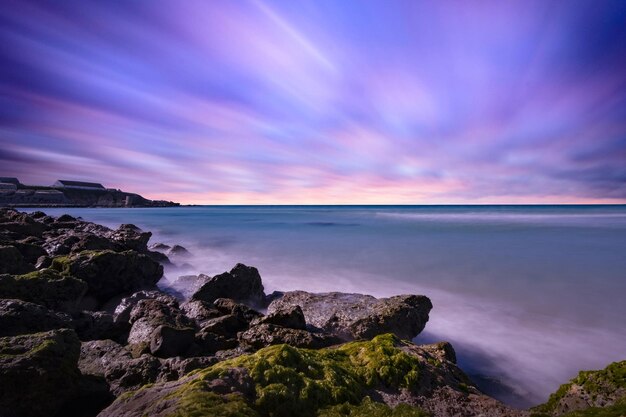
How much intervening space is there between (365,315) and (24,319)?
20.2 feet

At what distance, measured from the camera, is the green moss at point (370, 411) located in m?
3.02

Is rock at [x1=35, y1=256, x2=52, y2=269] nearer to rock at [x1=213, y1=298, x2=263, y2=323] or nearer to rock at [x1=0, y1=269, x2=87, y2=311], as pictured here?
rock at [x1=0, y1=269, x2=87, y2=311]

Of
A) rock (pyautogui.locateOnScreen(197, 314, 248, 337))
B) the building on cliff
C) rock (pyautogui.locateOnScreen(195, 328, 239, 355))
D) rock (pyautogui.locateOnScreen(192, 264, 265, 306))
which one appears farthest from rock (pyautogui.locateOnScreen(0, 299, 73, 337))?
the building on cliff

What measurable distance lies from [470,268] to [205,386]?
18.0 m

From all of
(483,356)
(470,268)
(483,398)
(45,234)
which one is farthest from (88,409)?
(45,234)

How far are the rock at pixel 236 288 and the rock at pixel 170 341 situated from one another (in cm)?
406

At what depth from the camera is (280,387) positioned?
3.13 m

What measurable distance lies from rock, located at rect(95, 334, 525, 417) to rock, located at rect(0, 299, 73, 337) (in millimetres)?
3050

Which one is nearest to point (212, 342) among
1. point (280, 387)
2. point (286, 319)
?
point (286, 319)

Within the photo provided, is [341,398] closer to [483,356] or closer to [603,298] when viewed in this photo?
[483,356]

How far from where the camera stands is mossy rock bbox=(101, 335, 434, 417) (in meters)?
2.74

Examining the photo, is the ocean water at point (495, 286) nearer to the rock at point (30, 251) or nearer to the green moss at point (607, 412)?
the green moss at point (607, 412)

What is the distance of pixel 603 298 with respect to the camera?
41.3 feet

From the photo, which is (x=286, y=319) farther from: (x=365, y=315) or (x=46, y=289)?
(x=46, y=289)
